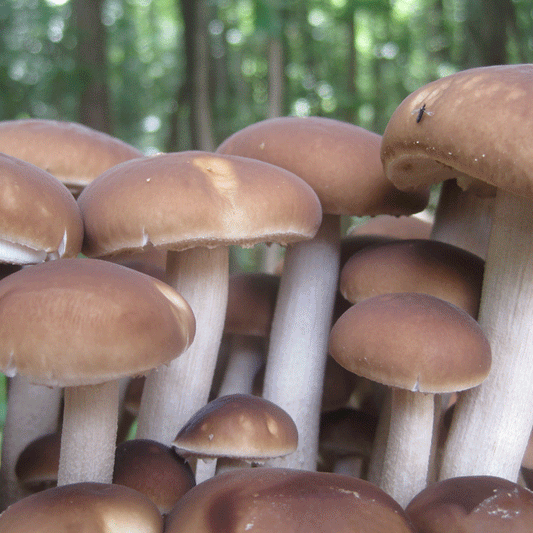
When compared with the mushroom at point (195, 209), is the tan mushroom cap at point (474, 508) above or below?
below

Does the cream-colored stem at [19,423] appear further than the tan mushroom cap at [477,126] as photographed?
Yes

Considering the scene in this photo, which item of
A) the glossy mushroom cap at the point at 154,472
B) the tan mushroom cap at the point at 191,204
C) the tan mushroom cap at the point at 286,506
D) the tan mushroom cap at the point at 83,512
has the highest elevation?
the tan mushroom cap at the point at 191,204

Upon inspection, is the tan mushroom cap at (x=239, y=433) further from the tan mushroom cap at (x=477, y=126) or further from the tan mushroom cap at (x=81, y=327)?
the tan mushroom cap at (x=477, y=126)

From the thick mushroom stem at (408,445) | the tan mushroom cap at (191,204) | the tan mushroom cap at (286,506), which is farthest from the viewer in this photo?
the thick mushroom stem at (408,445)

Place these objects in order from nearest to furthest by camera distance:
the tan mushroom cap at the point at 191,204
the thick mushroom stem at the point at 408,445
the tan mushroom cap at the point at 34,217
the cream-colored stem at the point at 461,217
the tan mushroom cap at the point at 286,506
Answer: the tan mushroom cap at the point at 286,506 < the tan mushroom cap at the point at 34,217 < the tan mushroom cap at the point at 191,204 < the thick mushroom stem at the point at 408,445 < the cream-colored stem at the point at 461,217

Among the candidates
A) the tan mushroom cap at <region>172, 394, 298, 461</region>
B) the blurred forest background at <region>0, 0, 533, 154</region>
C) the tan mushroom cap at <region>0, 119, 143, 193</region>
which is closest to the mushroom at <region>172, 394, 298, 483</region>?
the tan mushroom cap at <region>172, 394, 298, 461</region>

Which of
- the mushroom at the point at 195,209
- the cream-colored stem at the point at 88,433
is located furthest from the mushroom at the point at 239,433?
the mushroom at the point at 195,209

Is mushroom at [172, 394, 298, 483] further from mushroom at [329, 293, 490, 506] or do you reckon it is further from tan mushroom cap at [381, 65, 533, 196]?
tan mushroom cap at [381, 65, 533, 196]

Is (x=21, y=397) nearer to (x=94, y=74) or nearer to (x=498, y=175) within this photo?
(x=498, y=175)
